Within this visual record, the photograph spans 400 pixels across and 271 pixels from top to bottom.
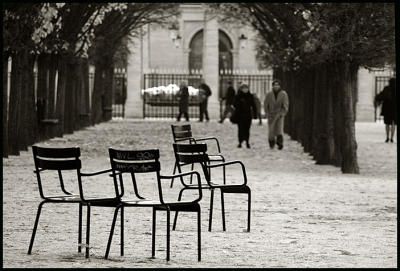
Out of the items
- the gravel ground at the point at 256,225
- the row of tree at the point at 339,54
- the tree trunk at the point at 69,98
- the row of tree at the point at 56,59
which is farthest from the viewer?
the tree trunk at the point at 69,98

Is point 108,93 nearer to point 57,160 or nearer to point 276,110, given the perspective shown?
point 276,110

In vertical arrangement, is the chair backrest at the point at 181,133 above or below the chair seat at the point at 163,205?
above

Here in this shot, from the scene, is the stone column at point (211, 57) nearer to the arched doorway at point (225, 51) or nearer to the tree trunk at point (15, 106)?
the arched doorway at point (225, 51)

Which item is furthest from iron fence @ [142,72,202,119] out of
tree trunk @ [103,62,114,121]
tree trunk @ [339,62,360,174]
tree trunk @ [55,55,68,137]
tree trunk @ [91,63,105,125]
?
tree trunk @ [339,62,360,174]

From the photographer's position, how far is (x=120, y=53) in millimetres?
52219

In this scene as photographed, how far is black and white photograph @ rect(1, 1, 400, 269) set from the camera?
11.0m

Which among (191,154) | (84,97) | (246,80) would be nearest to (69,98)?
(84,97)

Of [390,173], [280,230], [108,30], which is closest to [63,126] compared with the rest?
[108,30]

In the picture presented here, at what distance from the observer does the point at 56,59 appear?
33469 millimetres

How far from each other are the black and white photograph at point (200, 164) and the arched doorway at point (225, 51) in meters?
20.5

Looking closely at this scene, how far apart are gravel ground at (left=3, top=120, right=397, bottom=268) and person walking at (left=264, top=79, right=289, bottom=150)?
5890mm

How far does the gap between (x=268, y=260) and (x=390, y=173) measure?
1366cm

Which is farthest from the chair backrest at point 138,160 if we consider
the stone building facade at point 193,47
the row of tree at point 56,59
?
the stone building facade at point 193,47

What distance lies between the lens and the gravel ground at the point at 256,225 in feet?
35.6
